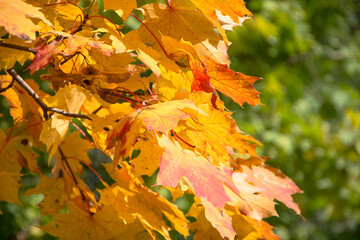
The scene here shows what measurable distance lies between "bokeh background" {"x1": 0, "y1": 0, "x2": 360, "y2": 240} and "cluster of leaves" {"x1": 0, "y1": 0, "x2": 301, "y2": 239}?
1.13 m

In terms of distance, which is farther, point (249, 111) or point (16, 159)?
point (249, 111)

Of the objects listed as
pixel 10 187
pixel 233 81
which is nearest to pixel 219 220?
pixel 233 81

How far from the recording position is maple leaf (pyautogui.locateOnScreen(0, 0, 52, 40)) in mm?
561

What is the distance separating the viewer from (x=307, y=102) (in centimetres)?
304

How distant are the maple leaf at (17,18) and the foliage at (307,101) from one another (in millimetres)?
1503

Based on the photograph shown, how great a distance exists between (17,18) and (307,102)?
2656 millimetres

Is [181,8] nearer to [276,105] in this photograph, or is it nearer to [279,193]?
[279,193]

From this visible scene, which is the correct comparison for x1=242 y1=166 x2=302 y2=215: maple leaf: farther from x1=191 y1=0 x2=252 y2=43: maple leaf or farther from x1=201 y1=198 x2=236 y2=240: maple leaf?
x1=191 y1=0 x2=252 y2=43: maple leaf

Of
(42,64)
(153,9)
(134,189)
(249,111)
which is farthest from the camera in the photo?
(249,111)

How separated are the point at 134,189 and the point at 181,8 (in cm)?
35

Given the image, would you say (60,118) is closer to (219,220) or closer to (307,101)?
(219,220)

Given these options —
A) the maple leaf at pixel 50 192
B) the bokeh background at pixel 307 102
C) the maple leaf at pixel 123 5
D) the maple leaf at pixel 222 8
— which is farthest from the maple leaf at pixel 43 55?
the bokeh background at pixel 307 102

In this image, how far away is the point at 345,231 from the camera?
3.82 m

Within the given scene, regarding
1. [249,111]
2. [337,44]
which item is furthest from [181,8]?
[337,44]
